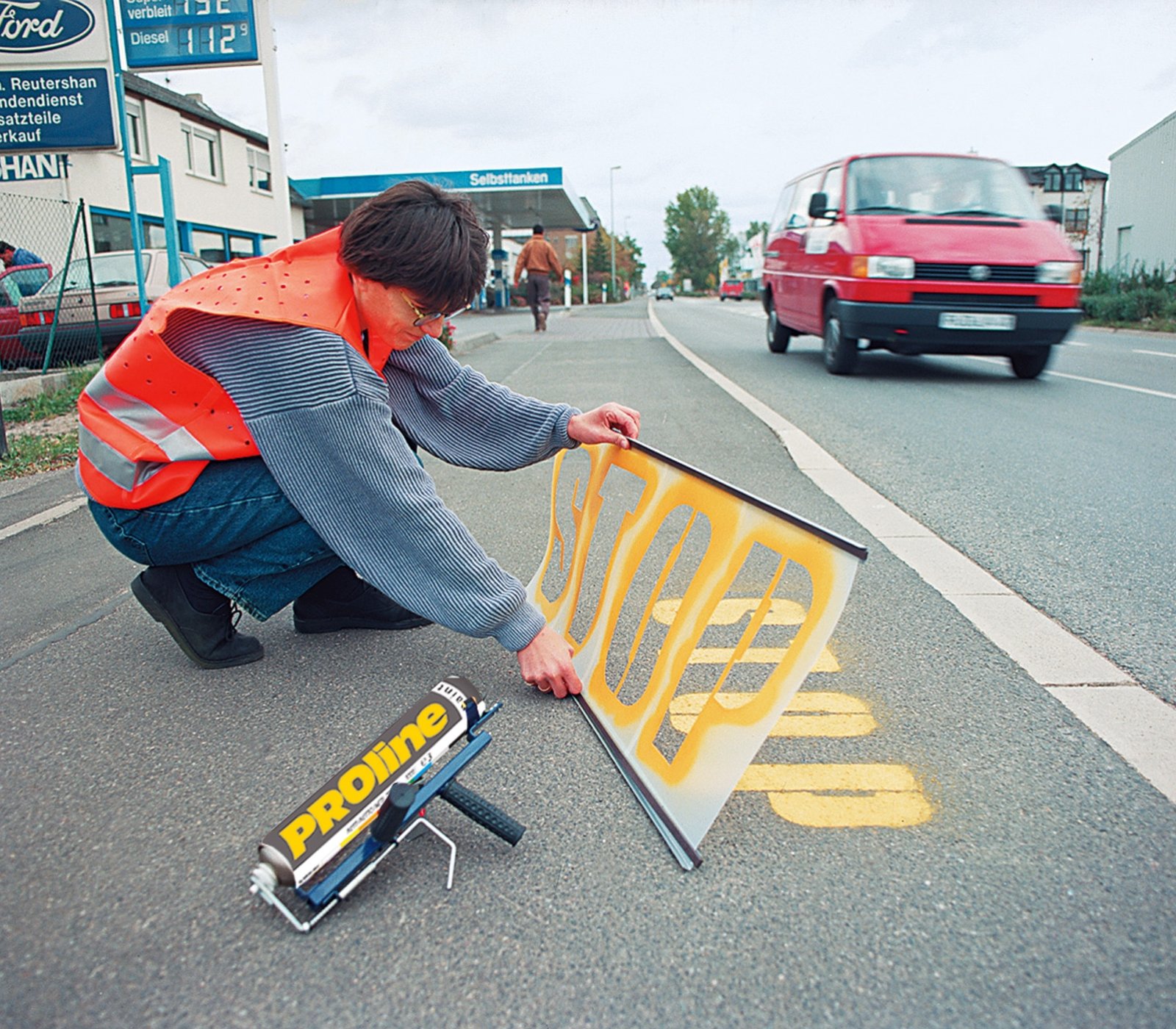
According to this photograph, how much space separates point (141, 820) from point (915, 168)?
361 inches

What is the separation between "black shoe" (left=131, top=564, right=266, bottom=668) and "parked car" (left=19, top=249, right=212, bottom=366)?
27.0ft

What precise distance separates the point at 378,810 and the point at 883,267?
306 inches

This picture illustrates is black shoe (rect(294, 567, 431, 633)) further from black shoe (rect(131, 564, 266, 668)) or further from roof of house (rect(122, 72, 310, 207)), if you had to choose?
roof of house (rect(122, 72, 310, 207))

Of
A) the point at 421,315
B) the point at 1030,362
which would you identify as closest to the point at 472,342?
the point at 1030,362

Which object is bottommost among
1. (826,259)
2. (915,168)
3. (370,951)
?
(370,951)

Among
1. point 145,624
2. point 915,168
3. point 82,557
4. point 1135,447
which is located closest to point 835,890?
point 145,624

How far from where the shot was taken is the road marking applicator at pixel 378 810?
166 cm

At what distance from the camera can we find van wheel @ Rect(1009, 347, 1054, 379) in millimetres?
8938

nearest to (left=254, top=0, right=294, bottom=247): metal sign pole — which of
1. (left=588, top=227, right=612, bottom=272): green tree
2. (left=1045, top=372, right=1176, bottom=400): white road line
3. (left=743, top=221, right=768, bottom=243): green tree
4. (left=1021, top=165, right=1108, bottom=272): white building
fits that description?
(left=1045, top=372, right=1176, bottom=400): white road line

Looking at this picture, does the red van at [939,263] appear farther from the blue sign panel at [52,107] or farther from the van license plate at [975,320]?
the blue sign panel at [52,107]

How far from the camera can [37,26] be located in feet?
31.3

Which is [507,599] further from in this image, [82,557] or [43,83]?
[43,83]

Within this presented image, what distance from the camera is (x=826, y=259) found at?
363 inches

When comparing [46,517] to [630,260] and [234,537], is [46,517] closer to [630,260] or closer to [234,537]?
[234,537]
